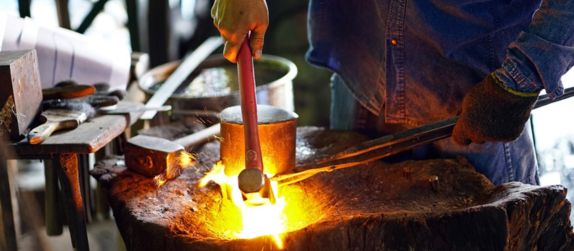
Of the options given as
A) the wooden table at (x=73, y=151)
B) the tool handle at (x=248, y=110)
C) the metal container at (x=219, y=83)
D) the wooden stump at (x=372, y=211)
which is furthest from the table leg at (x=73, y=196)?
the metal container at (x=219, y=83)

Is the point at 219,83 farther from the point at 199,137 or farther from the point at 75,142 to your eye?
the point at 75,142

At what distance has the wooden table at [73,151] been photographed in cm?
202

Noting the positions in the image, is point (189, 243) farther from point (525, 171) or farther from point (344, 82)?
point (525, 171)

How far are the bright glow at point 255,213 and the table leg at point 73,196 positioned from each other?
0.46 m

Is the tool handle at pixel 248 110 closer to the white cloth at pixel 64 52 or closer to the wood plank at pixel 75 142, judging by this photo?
the wood plank at pixel 75 142

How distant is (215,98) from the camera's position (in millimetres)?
2822

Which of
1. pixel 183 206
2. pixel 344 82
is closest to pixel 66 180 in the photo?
pixel 183 206

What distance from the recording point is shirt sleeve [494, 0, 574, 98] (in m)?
1.84

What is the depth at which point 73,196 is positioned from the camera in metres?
2.12

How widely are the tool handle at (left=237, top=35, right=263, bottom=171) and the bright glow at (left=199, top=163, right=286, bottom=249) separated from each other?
129 millimetres

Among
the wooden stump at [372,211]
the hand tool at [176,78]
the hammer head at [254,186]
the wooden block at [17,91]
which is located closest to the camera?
the wooden stump at [372,211]

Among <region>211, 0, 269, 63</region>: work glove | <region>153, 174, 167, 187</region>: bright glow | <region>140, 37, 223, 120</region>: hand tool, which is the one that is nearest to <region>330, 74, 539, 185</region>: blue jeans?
<region>211, 0, 269, 63</region>: work glove

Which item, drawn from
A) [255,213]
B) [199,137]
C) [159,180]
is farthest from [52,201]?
[255,213]

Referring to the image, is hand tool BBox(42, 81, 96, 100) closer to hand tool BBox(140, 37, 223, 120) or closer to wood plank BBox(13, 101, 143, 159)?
wood plank BBox(13, 101, 143, 159)
